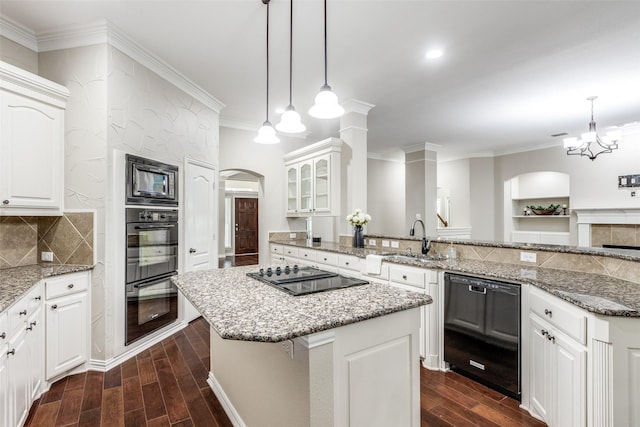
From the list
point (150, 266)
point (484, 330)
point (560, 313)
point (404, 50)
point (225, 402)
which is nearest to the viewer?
point (560, 313)

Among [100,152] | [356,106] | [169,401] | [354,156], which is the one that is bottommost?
[169,401]

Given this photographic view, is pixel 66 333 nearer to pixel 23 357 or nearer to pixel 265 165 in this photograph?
pixel 23 357

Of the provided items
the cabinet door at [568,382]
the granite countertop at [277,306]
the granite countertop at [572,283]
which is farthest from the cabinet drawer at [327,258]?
the cabinet door at [568,382]

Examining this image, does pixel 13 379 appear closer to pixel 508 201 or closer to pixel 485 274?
pixel 485 274

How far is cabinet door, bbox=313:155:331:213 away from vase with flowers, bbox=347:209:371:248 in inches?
18.8

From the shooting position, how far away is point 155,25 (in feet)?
8.32

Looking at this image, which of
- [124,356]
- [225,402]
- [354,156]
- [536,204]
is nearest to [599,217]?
[536,204]

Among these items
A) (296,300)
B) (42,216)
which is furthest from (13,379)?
(296,300)

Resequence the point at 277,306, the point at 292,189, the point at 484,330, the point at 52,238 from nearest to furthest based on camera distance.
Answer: the point at 277,306
the point at 484,330
the point at 52,238
the point at 292,189

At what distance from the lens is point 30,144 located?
7.79 feet

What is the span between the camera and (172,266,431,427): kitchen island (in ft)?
3.91

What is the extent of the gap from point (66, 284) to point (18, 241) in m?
0.64

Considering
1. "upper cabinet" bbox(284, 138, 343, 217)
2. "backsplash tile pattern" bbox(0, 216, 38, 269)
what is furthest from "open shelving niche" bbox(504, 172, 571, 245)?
"backsplash tile pattern" bbox(0, 216, 38, 269)

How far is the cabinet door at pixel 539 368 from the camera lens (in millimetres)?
1849
